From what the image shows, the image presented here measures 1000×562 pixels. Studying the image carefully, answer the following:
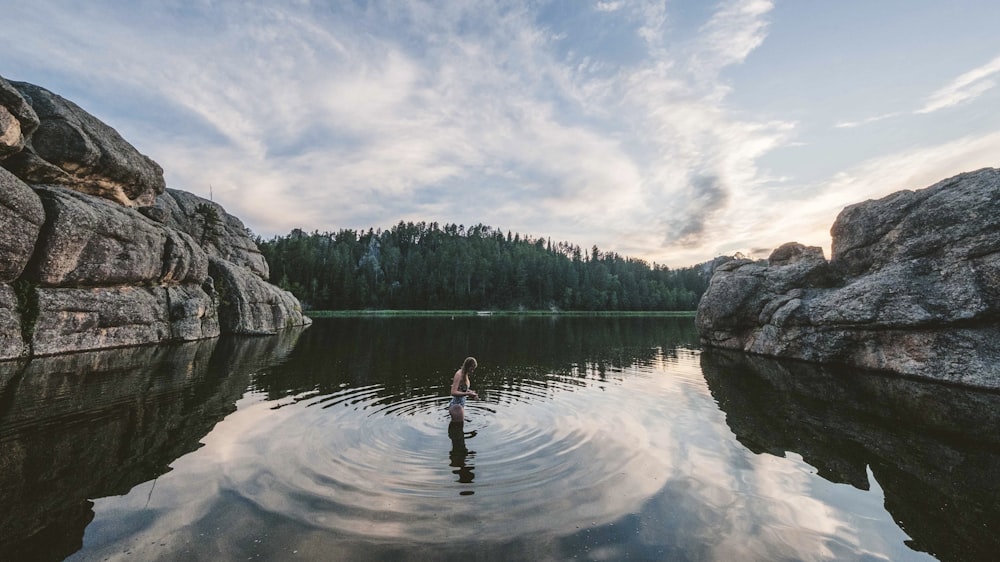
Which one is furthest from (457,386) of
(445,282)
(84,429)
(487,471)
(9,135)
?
(445,282)

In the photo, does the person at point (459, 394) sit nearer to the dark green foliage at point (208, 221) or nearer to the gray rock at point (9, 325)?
the gray rock at point (9, 325)

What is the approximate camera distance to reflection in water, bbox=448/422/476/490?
10.6 metres

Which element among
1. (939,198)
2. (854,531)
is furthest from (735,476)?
(939,198)

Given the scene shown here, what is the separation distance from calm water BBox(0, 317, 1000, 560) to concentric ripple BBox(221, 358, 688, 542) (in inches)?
3.1

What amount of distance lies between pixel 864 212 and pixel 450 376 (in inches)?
1329

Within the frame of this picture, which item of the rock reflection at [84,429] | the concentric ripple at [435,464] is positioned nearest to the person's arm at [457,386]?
the concentric ripple at [435,464]

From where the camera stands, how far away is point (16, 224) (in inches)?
1006

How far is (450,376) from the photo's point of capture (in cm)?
2648

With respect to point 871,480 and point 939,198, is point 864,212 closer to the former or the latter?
point 939,198

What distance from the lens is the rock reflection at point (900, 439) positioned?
29.2ft

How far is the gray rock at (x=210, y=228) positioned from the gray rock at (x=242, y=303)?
821cm

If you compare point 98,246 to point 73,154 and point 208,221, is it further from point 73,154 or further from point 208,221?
point 208,221

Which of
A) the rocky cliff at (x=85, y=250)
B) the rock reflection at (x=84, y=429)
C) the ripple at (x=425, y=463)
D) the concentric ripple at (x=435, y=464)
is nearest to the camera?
the rock reflection at (x=84, y=429)

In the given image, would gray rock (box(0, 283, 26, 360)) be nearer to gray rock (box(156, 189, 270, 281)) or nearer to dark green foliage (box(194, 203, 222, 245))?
gray rock (box(156, 189, 270, 281))
